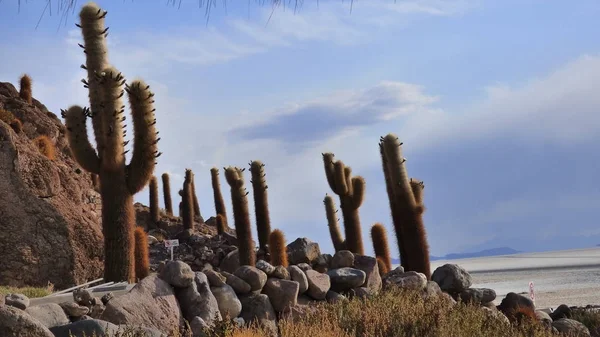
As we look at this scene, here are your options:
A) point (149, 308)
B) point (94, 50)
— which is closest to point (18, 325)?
point (149, 308)

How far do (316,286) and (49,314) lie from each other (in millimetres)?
5159

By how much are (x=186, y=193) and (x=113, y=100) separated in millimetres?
23860

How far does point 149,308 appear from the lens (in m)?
9.77

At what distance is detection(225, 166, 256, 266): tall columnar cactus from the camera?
2297 cm

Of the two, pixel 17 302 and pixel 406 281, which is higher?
pixel 17 302

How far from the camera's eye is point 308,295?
43.1ft

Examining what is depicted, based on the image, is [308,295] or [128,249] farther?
[128,249]

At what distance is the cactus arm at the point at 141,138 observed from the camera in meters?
15.6

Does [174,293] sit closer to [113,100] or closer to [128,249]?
[128,249]

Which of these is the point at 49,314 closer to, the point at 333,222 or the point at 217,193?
the point at 333,222

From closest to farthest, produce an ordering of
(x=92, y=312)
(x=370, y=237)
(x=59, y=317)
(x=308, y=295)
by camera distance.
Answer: (x=59, y=317), (x=92, y=312), (x=308, y=295), (x=370, y=237)

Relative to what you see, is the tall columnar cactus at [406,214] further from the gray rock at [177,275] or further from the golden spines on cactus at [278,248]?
the gray rock at [177,275]


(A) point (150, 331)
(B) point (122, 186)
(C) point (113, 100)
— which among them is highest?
(C) point (113, 100)

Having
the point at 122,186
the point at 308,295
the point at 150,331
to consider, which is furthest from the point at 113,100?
the point at 150,331
